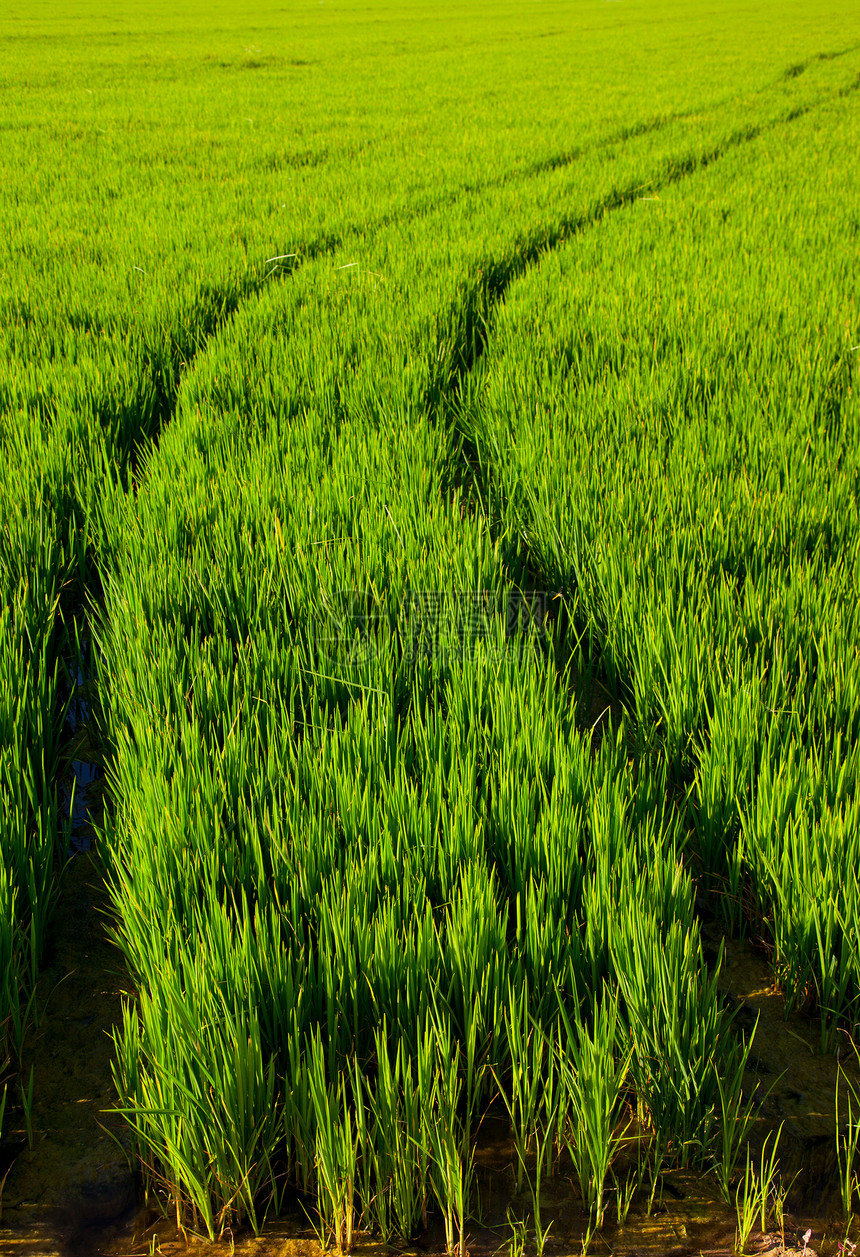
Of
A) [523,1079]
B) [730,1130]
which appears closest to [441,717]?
[523,1079]

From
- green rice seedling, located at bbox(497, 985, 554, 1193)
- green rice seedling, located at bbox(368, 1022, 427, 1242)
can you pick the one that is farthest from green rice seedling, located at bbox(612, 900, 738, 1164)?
green rice seedling, located at bbox(368, 1022, 427, 1242)

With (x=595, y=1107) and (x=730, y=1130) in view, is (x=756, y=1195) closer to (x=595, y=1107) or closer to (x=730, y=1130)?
(x=730, y=1130)

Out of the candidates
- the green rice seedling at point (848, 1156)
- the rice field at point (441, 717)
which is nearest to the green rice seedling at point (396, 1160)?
the rice field at point (441, 717)

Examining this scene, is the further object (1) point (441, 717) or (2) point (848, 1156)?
(1) point (441, 717)

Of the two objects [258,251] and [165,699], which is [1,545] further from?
[258,251]

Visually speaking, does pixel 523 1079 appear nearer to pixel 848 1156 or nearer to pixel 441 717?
pixel 848 1156

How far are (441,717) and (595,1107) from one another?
0.64 m

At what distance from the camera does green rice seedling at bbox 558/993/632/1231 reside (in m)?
0.85

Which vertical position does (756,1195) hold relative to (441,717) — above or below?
below

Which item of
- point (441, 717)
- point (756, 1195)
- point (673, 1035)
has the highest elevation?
point (441, 717)

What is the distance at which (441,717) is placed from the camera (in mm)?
1367

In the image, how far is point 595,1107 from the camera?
2.78ft

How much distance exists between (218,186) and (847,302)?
4.32 metres

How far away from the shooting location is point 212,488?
6.95 ft
